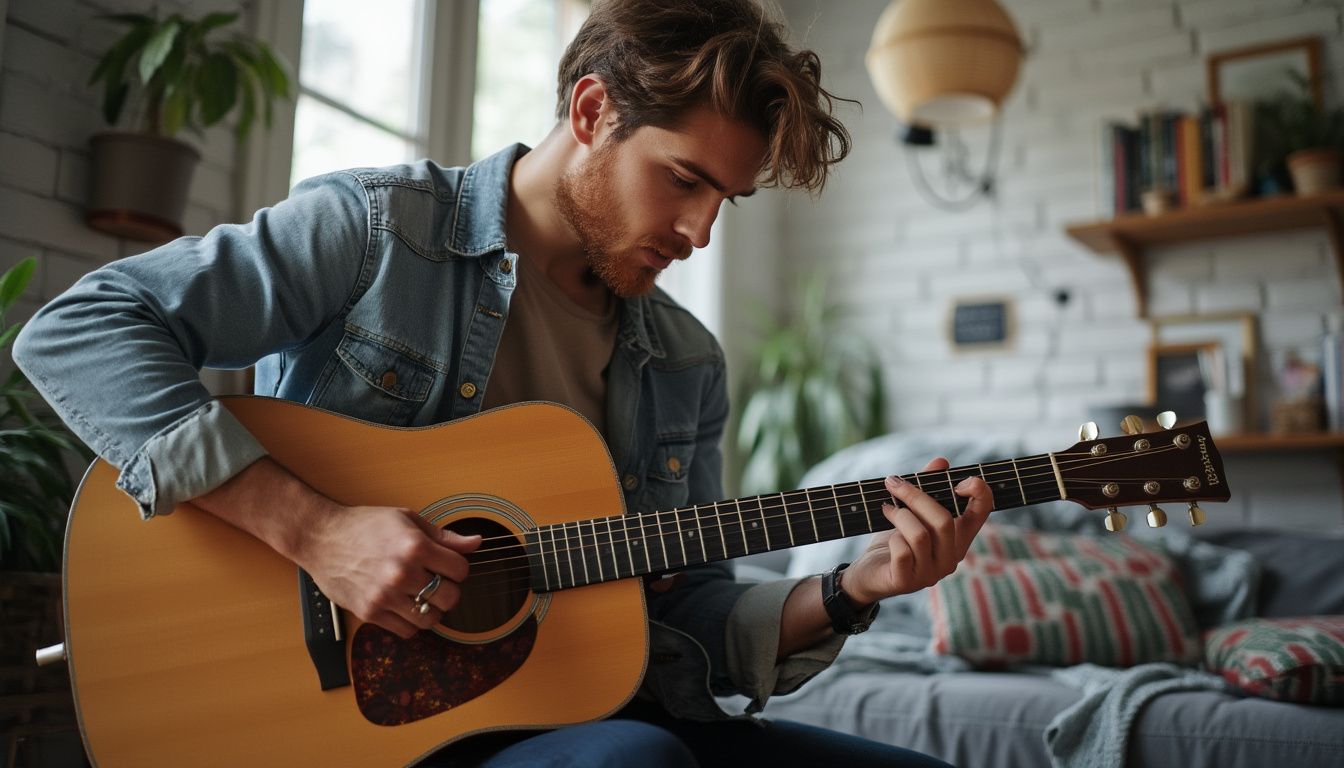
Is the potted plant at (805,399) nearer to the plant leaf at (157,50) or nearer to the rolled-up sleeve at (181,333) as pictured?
the plant leaf at (157,50)

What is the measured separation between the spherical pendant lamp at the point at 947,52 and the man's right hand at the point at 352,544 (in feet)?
5.70

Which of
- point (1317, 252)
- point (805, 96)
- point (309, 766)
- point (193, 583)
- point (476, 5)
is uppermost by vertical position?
point (476, 5)

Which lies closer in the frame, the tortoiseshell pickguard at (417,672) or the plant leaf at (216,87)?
the tortoiseshell pickguard at (417,672)

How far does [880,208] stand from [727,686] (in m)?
2.83

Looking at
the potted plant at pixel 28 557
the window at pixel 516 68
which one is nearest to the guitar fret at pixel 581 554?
the potted plant at pixel 28 557

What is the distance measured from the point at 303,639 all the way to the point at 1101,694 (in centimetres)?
136

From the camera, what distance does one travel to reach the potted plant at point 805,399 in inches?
138

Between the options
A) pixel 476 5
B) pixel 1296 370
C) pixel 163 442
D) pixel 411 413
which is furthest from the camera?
pixel 1296 370

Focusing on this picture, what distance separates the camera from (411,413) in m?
1.25

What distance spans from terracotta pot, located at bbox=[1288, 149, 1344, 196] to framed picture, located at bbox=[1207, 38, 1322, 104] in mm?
278

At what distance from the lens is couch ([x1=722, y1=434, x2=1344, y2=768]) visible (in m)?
1.71

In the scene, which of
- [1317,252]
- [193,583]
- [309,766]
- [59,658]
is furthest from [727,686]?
[1317,252]

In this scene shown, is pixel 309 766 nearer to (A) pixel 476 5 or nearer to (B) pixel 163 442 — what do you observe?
(B) pixel 163 442

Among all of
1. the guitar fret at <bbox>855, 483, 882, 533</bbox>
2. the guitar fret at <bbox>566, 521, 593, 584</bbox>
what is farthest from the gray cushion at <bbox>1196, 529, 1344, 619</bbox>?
the guitar fret at <bbox>566, 521, 593, 584</bbox>
